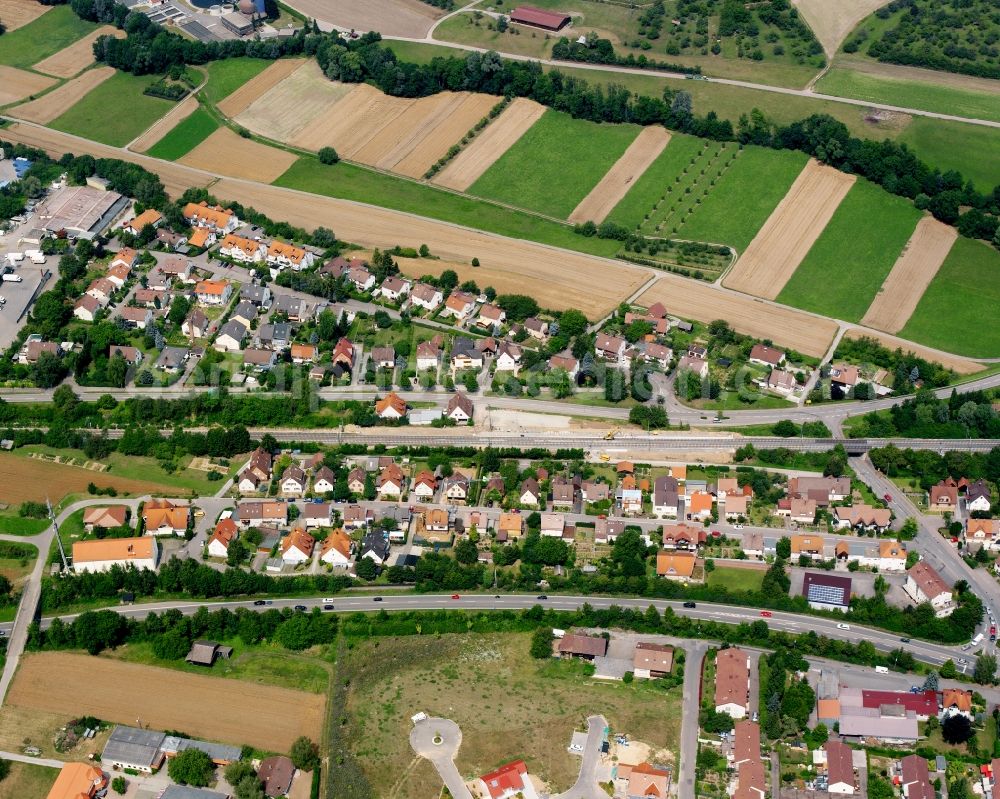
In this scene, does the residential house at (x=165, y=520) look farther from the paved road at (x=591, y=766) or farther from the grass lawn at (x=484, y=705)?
the paved road at (x=591, y=766)

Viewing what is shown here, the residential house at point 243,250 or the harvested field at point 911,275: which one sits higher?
the harvested field at point 911,275

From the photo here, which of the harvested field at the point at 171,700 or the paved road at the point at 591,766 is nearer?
the paved road at the point at 591,766

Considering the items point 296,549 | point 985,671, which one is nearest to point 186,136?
point 296,549

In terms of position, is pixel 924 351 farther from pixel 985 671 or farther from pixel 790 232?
pixel 985 671

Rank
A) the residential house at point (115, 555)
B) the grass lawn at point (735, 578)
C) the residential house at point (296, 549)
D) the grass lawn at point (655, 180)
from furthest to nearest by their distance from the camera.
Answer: the grass lawn at point (655, 180) < the residential house at point (296, 549) < the residential house at point (115, 555) < the grass lawn at point (735, 578)

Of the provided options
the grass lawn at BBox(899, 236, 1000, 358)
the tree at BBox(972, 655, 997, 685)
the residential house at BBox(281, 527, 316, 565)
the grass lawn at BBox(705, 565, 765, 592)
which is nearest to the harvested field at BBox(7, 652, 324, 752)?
the residential house at BBox(281, 527, 316, 565)

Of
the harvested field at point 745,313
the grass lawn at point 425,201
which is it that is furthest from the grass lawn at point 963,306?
the grass lawn at point 425,201
